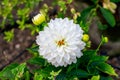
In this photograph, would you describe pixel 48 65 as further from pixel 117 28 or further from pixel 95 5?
pixel 117 28

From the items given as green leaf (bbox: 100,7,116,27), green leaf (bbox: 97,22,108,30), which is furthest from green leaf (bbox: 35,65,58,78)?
green leaf (bbox: 97,22,108,30)

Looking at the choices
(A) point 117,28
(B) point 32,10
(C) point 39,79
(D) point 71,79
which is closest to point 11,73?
(C) point 39,79

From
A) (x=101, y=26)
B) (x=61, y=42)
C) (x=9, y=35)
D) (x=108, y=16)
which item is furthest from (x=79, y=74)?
(x=9, y=35)

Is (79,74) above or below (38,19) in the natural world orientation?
below

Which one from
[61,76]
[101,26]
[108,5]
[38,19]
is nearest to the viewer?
[38,19]

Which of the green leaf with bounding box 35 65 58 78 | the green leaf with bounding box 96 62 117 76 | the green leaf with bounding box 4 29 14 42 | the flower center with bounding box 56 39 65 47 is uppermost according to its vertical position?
the flower center with bounding box 56 39 65 47

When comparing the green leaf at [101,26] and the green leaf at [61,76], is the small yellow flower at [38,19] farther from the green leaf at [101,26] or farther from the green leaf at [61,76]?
the green leaf at [101,26]

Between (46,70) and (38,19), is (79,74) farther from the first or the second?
(38,19)

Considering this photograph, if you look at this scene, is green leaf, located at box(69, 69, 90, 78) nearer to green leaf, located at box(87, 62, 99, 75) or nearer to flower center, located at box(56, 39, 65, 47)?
green leaf, located at box(87, 62, 99, 75)
